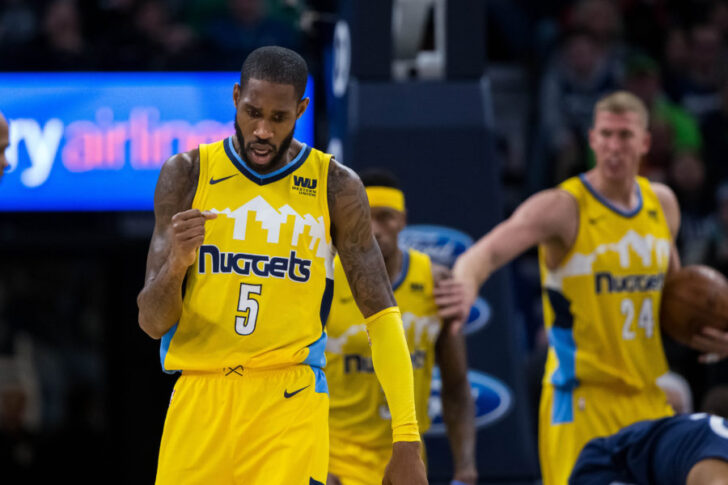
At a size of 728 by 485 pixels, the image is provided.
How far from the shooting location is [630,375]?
18.5 feet

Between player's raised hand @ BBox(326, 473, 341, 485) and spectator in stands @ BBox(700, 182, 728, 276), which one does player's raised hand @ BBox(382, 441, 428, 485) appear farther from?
spectator in stands @ BBox(700, 182, 728, 276)

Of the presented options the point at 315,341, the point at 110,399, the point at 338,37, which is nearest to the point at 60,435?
the point at 110,399

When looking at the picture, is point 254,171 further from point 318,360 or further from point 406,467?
point 406,467

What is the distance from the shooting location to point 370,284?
13.2ft

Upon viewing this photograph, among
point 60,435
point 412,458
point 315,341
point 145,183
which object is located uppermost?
point 145,183

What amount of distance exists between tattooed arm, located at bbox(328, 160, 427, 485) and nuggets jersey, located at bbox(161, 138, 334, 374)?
8 cm

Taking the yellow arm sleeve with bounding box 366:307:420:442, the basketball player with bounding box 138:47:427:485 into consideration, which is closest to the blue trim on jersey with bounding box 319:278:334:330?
the basketball player with bounding box 138:47:427:485

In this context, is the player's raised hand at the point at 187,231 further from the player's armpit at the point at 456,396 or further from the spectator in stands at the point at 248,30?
the spectator in stands at the point at 248,30

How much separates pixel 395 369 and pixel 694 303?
2.27 meters

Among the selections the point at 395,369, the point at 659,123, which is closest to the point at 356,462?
the point at 395,369

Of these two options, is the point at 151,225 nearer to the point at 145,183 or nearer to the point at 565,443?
the point at 145,183

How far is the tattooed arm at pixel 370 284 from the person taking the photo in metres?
3.92

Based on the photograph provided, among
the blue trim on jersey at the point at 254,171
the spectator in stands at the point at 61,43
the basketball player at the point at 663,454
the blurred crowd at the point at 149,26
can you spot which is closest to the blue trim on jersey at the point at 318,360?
the blue trim on jersey at the point at 254,171

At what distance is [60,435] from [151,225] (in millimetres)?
2661
